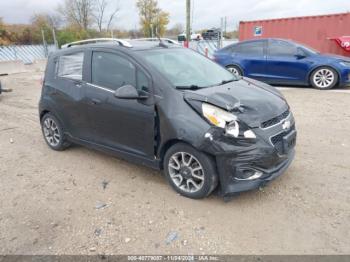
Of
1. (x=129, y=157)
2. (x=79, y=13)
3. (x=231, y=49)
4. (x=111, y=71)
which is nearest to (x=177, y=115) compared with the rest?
(x=129, y=157)

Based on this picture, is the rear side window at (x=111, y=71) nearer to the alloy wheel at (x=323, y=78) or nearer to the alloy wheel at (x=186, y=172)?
the alloy wheel at (x=186, y=172)

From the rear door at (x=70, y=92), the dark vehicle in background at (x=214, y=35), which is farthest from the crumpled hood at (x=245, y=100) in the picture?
the dark vehicle in background at (x=214, y=35)

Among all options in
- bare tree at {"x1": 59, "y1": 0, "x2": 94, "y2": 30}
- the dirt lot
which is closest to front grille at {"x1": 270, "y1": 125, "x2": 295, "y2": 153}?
the dirt lot

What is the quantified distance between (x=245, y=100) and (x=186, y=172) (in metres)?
0.99

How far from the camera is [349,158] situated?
4.13 meters

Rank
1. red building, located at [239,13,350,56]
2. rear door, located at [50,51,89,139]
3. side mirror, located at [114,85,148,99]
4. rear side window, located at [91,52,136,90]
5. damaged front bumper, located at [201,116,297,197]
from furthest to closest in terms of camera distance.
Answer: red building, located at [239,13,350,56]
rear door, located at [50,51,89,139]
rear side window, located at [91,52,136,90]
side mirror, located at [114,85,148,99]
damaged front bumper, located at [201,116,297,197]

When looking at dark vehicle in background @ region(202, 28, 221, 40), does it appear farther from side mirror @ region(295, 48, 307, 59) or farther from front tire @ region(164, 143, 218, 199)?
front tire @ region(164, 143, 218, 199)

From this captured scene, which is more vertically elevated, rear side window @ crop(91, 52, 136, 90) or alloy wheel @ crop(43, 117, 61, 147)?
rear side window @ crop(91, 52, 136, 90)

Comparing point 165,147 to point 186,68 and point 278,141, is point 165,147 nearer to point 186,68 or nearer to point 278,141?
point 186,68

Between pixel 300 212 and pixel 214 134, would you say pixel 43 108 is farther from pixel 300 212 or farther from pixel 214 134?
pixel 300 212

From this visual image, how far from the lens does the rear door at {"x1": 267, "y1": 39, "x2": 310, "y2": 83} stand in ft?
28.8

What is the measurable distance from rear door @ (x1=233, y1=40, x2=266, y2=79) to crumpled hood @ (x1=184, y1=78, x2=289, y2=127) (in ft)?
19.7

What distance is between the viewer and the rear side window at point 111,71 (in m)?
3.57

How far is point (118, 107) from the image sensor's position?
3621 millimetres
